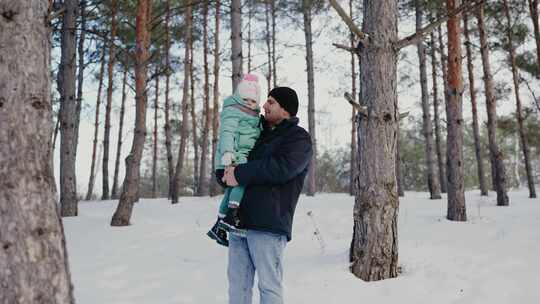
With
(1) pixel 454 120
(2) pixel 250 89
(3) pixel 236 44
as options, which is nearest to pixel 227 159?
(2) pixel 250 89

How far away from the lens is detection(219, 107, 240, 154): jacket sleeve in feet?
8.21

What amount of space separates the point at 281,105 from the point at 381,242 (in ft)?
6.65

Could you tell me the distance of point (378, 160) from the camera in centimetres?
396

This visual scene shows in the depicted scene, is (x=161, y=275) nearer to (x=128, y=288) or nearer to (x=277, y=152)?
(x=128, y=288)

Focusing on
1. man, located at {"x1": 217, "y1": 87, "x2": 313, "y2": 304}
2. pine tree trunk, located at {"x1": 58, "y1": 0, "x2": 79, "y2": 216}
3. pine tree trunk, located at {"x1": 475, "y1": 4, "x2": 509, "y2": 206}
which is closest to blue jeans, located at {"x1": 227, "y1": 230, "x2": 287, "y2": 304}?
man, located at {"x1": 217, "y1": 87, "x2": 313, "y2": 304}

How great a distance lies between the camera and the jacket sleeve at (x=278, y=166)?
7.72ft

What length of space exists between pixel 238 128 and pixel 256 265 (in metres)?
0.86

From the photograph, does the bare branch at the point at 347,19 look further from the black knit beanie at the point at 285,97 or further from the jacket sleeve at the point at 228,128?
the jacket sleeve at the point at 228,128

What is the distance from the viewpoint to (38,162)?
6.16 ft

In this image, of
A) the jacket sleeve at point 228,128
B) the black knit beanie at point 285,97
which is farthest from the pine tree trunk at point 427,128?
the jacket sleeve at point 228,128

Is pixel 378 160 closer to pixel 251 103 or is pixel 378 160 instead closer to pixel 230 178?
pixel 251 103

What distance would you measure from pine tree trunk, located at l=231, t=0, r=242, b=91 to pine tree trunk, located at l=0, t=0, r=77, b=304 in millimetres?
6330

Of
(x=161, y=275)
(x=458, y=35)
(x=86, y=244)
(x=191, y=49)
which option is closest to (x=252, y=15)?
(x=191, y=49)

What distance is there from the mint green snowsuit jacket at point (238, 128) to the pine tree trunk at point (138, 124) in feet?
18.1
